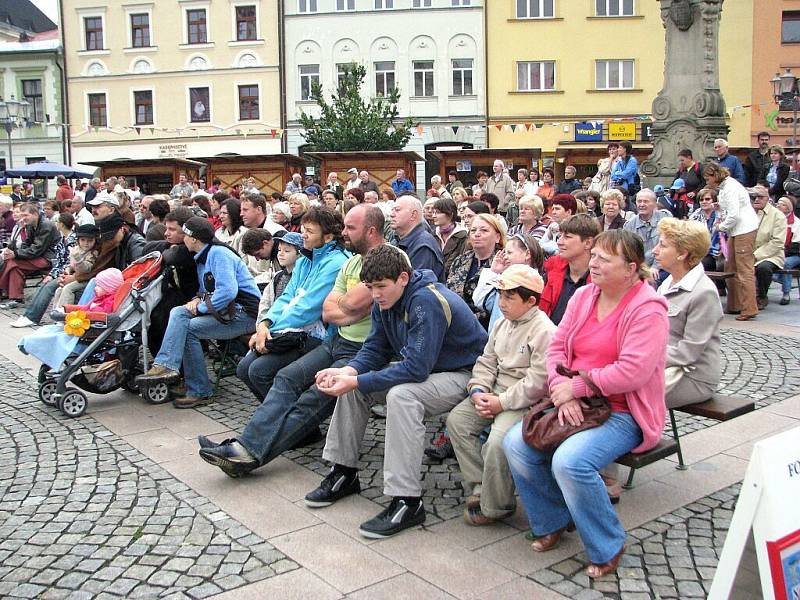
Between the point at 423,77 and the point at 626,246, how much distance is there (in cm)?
3579

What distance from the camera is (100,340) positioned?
23.1 ft

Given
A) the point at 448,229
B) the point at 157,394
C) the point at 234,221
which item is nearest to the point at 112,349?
the point at 157,394

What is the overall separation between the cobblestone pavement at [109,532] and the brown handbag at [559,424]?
1.31 metres

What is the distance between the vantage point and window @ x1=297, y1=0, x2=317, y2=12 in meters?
38.8

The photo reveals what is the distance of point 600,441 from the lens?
156 inches

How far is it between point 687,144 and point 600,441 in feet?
40.9

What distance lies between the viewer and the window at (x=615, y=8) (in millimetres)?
36875

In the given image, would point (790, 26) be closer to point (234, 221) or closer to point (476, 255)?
point (234, 221)

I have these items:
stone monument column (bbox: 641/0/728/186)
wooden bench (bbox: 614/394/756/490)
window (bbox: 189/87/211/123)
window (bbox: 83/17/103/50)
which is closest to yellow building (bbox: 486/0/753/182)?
window (bbox: 189/87/211/123)

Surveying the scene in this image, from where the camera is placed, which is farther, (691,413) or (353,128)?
(353,128)

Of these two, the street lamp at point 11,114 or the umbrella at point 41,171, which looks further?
the umbrella at point 41,171

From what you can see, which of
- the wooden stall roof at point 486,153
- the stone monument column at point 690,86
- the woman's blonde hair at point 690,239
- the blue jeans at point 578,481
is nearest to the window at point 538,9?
the wooden stall roof at point 486,153

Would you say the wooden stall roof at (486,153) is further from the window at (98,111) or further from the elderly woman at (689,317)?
the window at (98,111)

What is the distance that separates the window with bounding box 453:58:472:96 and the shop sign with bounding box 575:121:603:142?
5170mm
